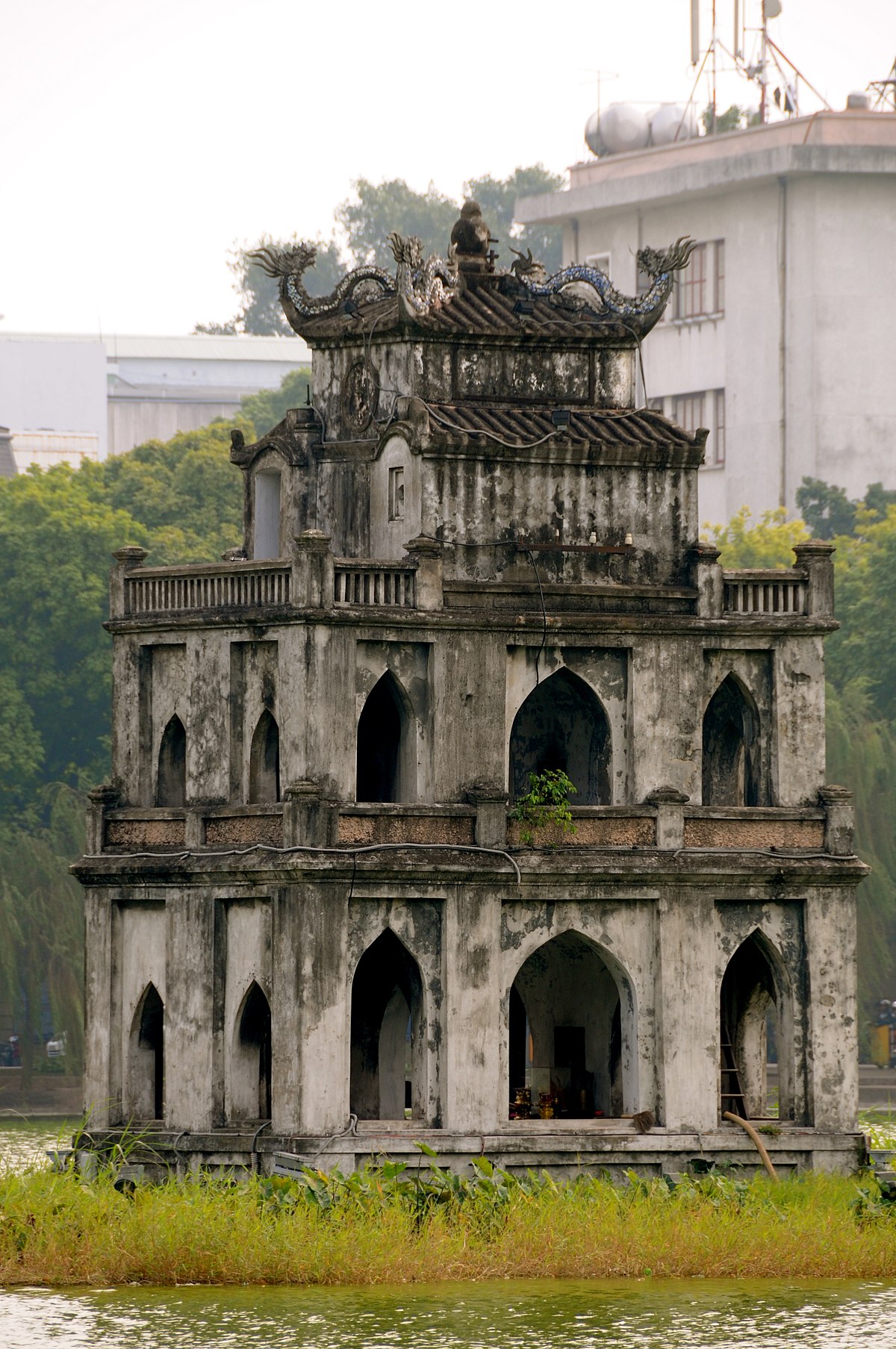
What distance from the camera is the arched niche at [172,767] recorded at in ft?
130

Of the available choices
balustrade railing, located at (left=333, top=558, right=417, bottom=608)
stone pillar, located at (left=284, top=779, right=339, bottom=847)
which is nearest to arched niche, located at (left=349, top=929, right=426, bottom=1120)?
stone pillar, located at (left=284, top=779, right=339, bottom=847)

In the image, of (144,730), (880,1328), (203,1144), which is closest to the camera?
(880,1328)

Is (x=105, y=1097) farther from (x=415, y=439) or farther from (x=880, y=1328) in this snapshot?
(x=880, y=1328)

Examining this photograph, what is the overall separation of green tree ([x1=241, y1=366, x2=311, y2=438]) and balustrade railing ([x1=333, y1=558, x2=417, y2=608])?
5666 cm

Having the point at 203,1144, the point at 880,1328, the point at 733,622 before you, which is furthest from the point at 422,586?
the point at 880,1328

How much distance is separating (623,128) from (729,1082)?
5812 centimetres

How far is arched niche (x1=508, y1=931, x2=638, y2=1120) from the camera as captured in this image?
39344 mm

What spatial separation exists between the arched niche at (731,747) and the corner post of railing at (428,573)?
359 cm

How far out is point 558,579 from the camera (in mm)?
38688

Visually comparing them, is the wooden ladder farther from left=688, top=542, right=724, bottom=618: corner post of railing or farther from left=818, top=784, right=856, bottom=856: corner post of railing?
left=688, top=542, right=724, bottom=618: corner post of railing

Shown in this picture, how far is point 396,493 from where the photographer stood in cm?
3919

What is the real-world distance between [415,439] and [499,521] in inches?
50.7

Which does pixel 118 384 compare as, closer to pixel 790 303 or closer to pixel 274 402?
pixel 274 402

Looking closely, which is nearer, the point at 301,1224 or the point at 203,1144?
the point at 301,1224
